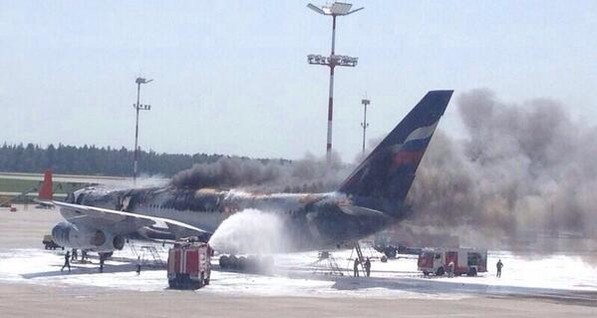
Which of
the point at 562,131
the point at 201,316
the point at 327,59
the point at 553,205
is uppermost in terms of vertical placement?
the point at 327,59

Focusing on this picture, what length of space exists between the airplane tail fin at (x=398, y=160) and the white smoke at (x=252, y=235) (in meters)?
5.42

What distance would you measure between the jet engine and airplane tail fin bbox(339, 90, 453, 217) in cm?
1438

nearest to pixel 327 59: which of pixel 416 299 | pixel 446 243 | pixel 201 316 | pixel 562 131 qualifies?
pixel 446 243

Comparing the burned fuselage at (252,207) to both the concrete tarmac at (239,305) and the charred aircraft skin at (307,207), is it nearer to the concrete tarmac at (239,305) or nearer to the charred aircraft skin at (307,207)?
the charred aircraft skin at (307,207)

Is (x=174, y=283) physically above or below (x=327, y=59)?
below

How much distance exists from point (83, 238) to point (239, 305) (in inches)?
912

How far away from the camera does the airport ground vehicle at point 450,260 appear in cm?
6575

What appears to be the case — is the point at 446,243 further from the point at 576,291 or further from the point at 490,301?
the point at 490,301

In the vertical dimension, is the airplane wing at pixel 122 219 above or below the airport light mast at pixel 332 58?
below

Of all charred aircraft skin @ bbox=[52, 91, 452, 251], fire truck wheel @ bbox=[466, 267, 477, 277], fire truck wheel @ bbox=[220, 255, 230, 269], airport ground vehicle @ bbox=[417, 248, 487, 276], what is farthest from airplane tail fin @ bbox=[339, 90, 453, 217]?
fire truck wheel @ bbox=[466, 267, 477, 277]

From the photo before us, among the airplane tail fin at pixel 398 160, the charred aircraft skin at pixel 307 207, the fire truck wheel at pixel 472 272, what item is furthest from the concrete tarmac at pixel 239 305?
the fire truck wheel at pixel 472 272

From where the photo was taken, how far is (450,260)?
66.5 metres

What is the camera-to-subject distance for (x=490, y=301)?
4603 cm

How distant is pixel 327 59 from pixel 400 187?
29951 millimetres
